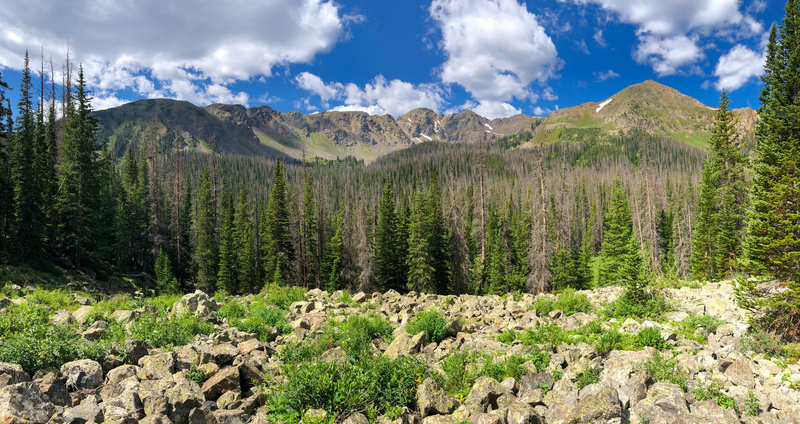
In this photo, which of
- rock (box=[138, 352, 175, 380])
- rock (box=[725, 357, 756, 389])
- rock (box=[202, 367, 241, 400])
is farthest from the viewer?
rock (box=[725, 357, 756, 389])

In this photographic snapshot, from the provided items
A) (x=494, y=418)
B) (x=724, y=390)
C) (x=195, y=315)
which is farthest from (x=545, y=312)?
(x=195, y=315)

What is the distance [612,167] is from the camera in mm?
171500

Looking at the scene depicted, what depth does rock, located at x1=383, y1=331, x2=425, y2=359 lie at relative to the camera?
11015mm

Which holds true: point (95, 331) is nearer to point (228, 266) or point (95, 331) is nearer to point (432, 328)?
point (432, 328)

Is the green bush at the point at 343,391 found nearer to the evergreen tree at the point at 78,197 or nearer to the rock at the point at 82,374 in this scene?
the rock at the point at 82,374

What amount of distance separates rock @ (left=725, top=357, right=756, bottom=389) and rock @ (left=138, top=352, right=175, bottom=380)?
1360 centimetres

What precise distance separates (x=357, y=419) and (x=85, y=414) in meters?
4.69

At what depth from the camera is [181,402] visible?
6.54m

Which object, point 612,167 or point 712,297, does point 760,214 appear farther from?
point 612,167

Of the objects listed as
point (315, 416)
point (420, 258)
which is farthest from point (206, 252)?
point (315, 416)

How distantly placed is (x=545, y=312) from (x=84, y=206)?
1682 inches

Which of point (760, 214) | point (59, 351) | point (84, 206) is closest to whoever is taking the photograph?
point (59, 351)

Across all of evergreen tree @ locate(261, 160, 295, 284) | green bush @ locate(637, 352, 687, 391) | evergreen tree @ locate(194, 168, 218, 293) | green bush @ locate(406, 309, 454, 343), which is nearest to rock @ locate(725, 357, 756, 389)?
green bush @ locate(637, 352, 687, 391)

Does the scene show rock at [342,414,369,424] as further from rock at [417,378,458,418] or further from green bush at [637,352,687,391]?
green bush at [637,352,687,391]
